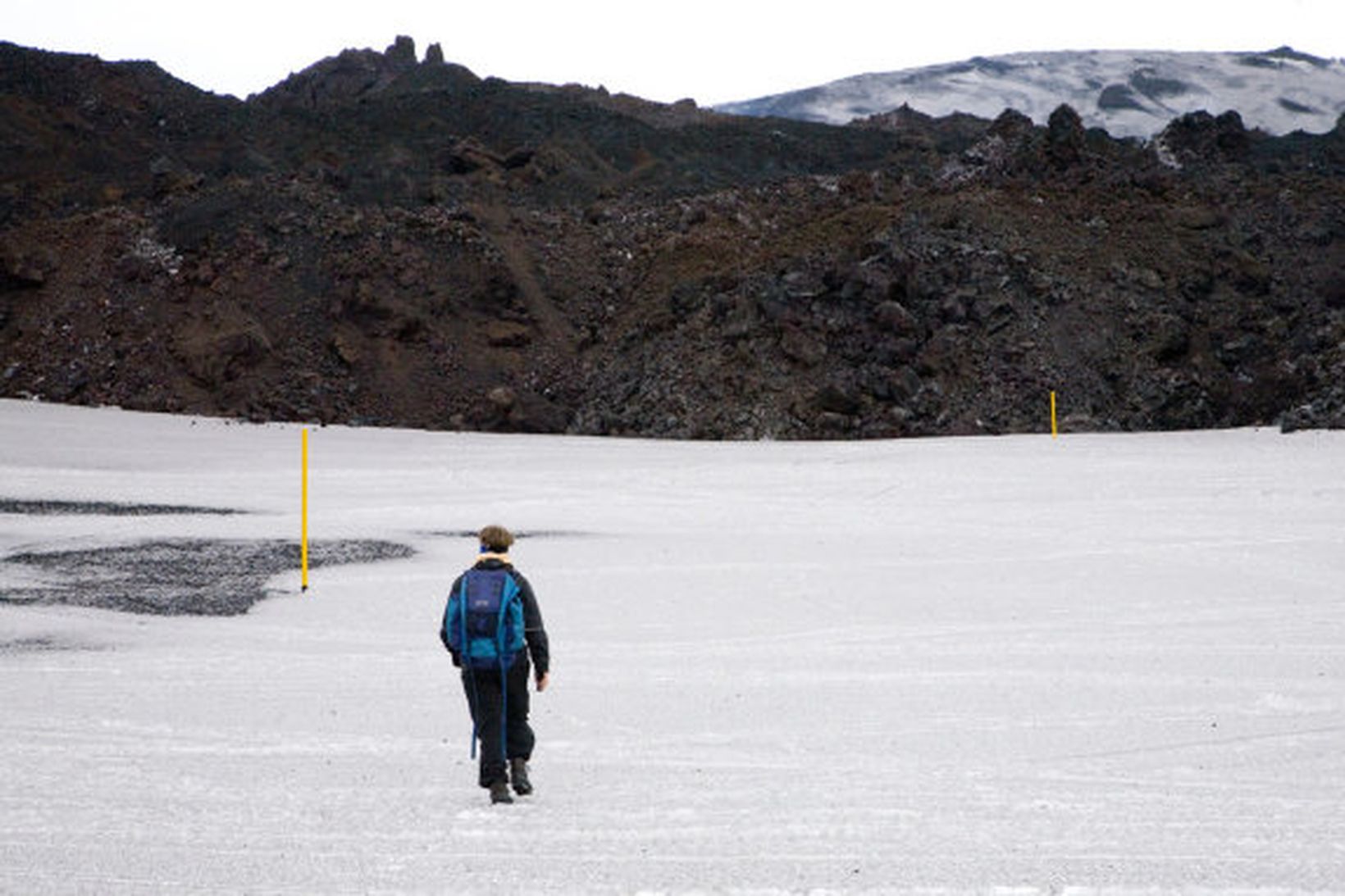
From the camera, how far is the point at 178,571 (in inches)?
612

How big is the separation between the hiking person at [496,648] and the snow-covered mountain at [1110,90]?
6319 centimetres

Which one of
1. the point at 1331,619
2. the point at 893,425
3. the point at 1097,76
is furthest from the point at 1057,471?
the point at 1097,76

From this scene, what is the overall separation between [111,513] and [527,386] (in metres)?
12.3

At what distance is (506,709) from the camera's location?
7500mm

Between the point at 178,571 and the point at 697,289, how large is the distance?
56.4 ft

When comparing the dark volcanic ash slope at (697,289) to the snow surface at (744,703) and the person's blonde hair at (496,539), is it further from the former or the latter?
the person's blonde hair at (496,539)

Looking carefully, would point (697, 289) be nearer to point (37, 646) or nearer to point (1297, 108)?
point (37, 646)

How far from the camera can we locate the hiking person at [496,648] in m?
7.21

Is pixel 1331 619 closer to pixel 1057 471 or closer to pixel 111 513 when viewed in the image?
pixel 1057 471

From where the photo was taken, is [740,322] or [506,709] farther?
[740,322]

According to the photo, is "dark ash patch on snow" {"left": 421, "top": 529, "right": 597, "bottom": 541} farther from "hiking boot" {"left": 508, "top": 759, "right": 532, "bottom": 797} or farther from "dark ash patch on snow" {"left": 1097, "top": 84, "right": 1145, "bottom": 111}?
"dark ash patch on snow" {"left": 1097, "top": 84, "right": 1145, "bottom": 111}

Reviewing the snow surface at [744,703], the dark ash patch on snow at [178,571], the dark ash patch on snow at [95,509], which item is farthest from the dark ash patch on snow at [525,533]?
the dark ash patch on snow at [95,509]

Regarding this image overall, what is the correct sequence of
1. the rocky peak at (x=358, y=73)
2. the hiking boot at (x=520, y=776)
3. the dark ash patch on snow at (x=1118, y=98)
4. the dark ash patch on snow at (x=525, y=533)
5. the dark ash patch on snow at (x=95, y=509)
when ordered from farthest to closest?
the dark ash patch on snow at (x=1118, y=98), the rocky peak at (x=358, y=73), the dark ash patch on snow at (x=95, y=509), the dark ash patch on snow at (x=525, y=533), the hiking boot at (x=520, y=776)

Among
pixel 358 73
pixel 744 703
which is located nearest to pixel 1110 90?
pixel 358 73
